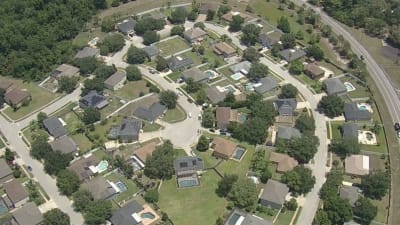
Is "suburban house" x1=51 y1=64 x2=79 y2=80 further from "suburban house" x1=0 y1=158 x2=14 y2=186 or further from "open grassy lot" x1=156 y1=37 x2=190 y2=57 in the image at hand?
"suburban house" x1=0 y1=158 x2=14 y2=186

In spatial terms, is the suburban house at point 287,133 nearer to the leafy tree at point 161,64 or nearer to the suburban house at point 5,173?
the leafy tree at point 161,64

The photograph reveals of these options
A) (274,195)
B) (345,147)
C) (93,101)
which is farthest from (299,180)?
(93,101)

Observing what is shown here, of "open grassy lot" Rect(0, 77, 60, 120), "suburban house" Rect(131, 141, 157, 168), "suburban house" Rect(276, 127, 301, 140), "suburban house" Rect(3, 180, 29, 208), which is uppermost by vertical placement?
"suburban house" Rect(276, 127, 301, 140)

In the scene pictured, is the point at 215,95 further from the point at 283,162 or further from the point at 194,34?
the point at 194,34

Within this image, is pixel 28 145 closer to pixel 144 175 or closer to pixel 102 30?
pixel 144 175

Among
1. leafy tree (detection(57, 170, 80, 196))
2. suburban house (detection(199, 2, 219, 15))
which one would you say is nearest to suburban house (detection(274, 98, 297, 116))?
leafy tree (detection(57, 170, 80, 196))

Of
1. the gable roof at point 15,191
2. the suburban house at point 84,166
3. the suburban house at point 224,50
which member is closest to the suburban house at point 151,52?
the suburban house at point 224,50
